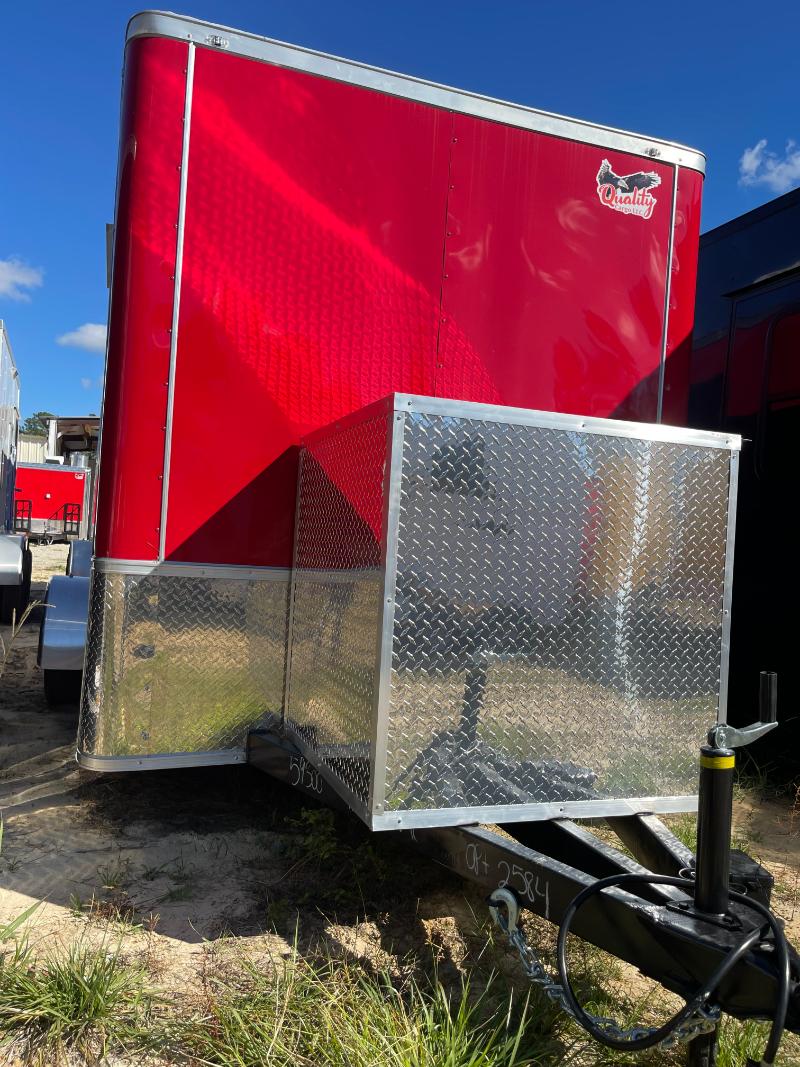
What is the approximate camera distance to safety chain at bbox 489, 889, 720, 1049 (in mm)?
1799

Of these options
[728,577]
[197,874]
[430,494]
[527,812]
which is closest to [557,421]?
[430,494]

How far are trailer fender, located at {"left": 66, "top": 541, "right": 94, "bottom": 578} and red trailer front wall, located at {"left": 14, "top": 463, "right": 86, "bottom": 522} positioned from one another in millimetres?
16970

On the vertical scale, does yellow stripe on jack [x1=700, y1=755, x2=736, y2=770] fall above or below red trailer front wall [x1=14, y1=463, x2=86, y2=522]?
Answer: below

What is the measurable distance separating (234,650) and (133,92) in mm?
2165

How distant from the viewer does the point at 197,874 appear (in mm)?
3172

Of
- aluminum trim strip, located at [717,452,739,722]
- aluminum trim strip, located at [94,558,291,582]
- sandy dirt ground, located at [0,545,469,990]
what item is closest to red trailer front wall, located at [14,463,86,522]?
sandy dirt ground, located at [0,545,469,990]

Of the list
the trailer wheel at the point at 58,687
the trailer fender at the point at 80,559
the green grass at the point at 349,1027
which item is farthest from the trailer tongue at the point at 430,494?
the trailer fender at the point at 80,559

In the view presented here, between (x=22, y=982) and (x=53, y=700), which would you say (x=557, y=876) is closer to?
(x=22, y=982)

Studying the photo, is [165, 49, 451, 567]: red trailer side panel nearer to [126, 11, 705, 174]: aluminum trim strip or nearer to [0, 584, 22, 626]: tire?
[126, 11, 705, 174]: aluminum trim strip

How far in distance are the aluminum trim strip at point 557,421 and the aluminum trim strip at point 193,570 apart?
1227mm

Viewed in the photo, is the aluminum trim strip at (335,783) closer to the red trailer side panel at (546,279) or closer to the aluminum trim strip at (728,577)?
the aluminum trim strip at (728,577)

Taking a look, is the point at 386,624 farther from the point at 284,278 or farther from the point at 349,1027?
the point at 284,278

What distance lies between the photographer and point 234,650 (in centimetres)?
332

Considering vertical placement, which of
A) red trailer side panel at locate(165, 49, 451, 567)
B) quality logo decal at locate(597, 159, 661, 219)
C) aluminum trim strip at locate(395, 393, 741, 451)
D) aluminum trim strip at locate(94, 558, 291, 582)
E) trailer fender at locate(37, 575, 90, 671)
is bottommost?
trailer fender at locate(37, 575, 90, 671)
